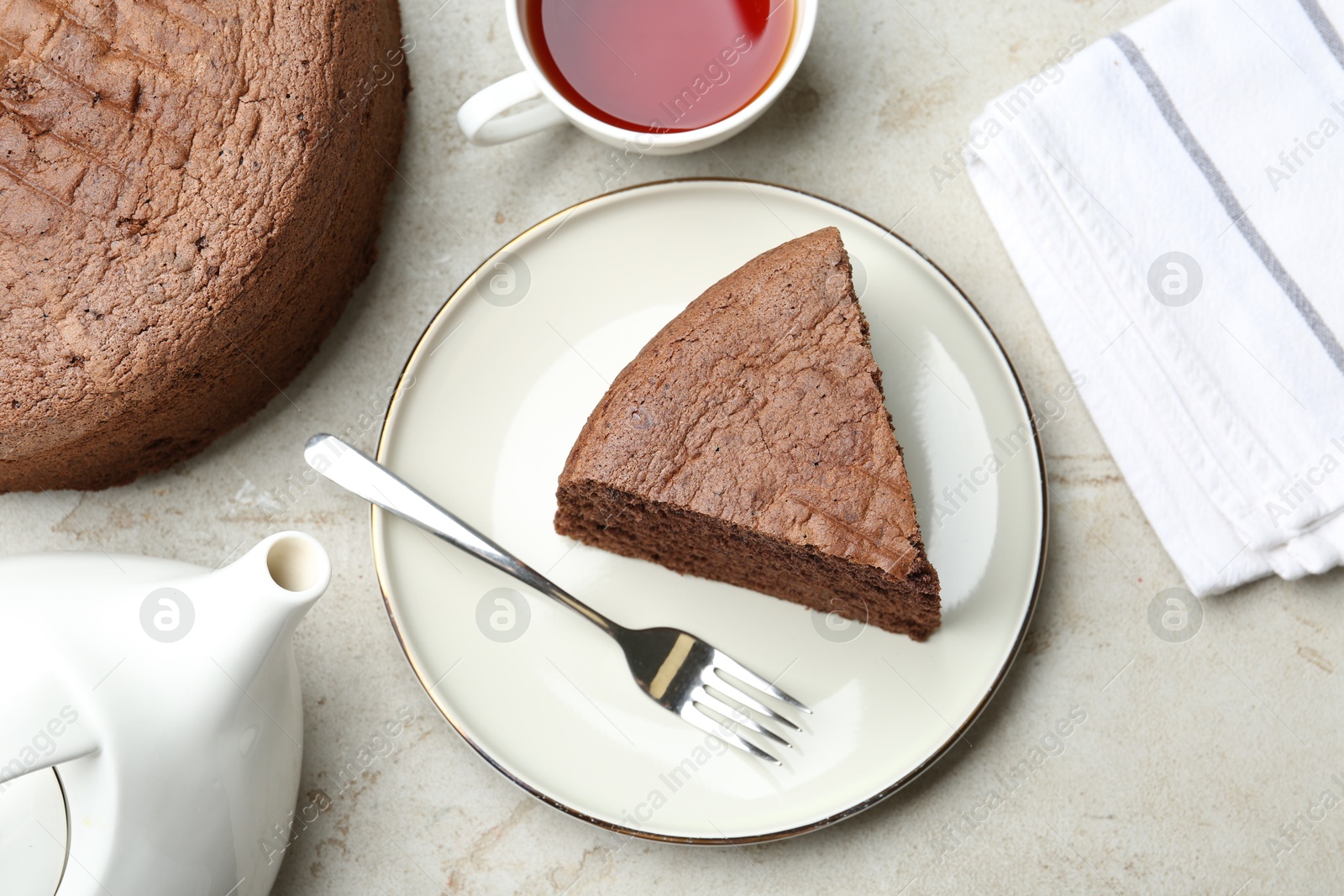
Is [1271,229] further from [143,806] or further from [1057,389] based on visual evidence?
[143,806]

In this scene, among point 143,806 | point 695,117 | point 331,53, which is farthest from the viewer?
point 695,117

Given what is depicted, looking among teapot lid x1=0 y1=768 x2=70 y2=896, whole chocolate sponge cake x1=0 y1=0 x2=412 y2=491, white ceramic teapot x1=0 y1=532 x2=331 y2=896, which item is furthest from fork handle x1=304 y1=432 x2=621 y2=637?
teapot lid x1=0 y1=768 x2=70 y2=896

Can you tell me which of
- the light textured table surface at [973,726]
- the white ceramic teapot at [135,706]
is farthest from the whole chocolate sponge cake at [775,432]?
the white ceramic teapot at [135,706]

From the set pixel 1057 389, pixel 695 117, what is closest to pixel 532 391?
pixel 695 117

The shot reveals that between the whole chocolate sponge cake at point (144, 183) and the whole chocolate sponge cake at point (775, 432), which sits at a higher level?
the whole chocolate sponge cake at point (144, 183)

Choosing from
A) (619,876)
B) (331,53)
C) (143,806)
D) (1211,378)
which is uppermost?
(331,53)

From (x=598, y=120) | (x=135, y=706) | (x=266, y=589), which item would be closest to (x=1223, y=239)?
(x=598, y=120)

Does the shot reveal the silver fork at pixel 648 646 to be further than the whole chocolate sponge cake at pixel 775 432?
Yes

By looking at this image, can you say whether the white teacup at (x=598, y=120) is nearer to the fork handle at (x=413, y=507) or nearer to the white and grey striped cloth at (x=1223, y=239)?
the white and grey striped cloth at (x=1223, y=239)
